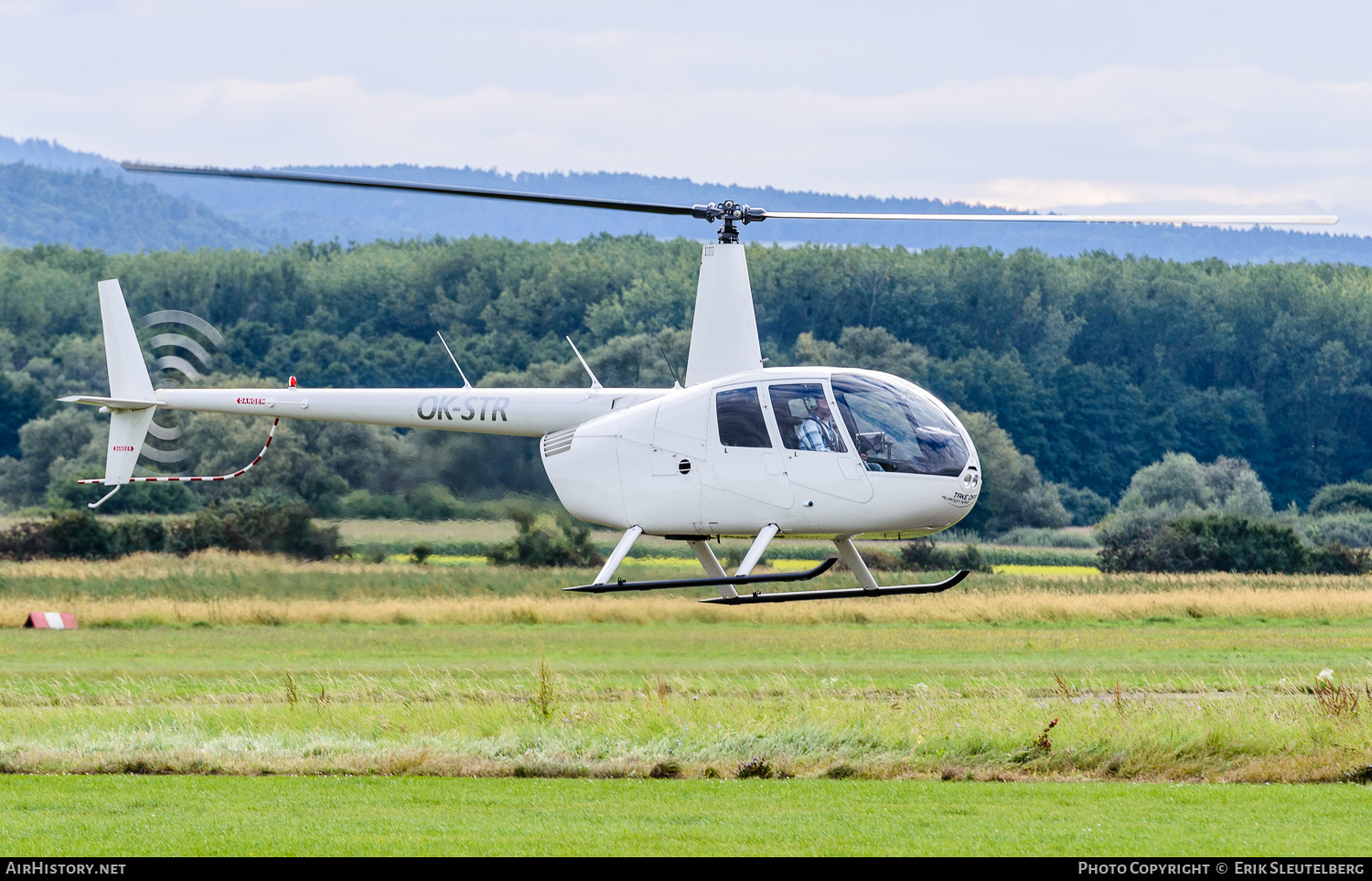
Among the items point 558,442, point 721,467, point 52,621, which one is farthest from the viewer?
point 52,621

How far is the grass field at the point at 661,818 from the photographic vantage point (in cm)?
1469

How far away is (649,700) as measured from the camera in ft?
77.3

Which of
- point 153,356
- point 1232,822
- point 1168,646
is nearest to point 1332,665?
point 1168,646

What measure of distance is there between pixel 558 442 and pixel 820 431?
3459mm

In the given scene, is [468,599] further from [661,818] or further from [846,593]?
[661,818]

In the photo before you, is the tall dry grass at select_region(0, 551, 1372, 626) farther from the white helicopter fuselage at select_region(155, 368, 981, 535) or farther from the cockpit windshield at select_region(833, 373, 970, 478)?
the cockpit windshield at select_region(833, 373, 970, 478)

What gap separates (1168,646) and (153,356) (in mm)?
56110

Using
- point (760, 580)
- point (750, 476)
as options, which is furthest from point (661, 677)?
point (760, 580)

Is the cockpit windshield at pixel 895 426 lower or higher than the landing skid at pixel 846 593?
higher

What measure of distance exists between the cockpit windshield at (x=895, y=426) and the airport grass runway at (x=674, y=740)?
348cm

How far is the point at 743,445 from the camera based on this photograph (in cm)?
1734

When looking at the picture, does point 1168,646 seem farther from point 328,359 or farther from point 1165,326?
point 1165,326

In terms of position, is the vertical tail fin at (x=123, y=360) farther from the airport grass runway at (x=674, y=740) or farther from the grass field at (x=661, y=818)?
the grass field at (x=661, y=818)

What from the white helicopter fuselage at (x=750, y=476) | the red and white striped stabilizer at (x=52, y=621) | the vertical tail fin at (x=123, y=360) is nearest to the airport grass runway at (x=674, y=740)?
the red and white striped stabilizer at (x=52, y=621)
